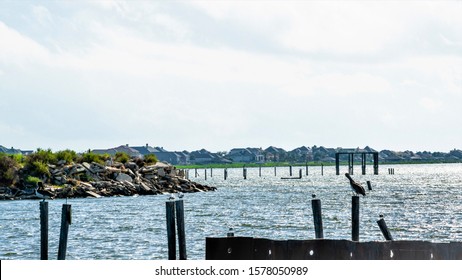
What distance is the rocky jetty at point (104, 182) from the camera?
243ft

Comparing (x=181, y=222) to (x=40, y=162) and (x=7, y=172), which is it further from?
(x=40, y=162)

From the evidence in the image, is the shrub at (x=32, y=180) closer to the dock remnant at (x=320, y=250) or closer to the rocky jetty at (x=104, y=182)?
the rocky jetty at (x=104, y=182)

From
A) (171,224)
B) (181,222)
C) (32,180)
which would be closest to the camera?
(171,224)

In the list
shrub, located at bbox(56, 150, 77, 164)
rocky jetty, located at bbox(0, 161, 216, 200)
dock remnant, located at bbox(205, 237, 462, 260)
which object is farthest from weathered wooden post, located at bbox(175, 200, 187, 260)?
shrub, located at bbox(56, 150, 77, 164)

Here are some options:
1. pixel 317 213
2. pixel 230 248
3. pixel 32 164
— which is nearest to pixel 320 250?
pixel 230 248

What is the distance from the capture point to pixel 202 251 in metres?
33.8

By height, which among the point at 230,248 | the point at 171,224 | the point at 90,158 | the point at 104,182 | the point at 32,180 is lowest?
the point at 171,224

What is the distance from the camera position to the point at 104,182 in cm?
7912

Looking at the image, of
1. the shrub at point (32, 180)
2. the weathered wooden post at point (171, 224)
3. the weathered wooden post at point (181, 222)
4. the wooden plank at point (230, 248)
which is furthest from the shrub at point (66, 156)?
the wooden plank at point (230, 248)

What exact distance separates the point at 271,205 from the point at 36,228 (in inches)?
923

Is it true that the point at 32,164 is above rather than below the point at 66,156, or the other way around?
below

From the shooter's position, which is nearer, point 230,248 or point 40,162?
point 230,248
